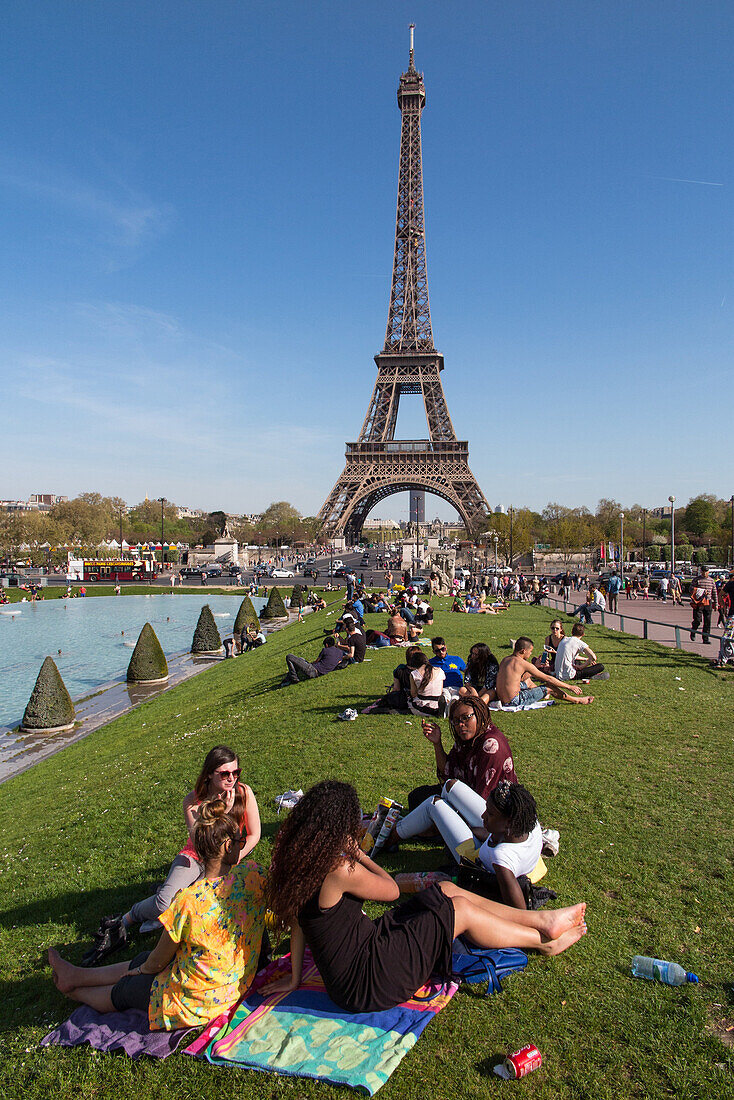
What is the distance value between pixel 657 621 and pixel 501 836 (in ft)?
52.2

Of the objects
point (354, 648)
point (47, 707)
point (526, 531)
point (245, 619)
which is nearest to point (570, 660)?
point (354, 648)

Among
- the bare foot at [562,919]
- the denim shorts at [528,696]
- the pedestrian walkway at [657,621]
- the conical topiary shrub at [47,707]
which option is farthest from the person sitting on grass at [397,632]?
the bare foot at [562,919]

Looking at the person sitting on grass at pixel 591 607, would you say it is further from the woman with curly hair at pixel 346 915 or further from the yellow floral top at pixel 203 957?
the yellow floral top at pixel 203 957

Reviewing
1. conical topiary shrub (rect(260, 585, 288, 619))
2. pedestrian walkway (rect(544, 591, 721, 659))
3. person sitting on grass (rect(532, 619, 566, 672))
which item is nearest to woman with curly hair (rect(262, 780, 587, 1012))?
person sitting on grass (rect(532, 619, 566, 672))

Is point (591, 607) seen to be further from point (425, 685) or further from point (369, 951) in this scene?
point (369, 951)

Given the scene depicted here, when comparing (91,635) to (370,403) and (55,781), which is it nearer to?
(55,781)

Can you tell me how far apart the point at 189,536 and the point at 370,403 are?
6340 centimetres

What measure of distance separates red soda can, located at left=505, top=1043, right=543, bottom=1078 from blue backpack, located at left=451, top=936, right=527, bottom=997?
454mm

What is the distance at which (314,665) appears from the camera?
12648 millimetres

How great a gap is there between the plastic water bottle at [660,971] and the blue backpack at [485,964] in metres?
0.57

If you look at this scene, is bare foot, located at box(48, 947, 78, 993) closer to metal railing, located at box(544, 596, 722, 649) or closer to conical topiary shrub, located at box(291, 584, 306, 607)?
metal railing, located at box(544, 596, 722, 649)

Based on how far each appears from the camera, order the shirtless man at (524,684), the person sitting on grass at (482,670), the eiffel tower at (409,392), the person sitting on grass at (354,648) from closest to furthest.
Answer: the shirtless man at (524,684), the person sitting on grass at (482,670), the person sitting on grass at (354,648), the eiffel tower at (409,392)

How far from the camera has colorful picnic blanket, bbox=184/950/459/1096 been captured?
9.87 feet

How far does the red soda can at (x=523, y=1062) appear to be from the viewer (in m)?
2.92
